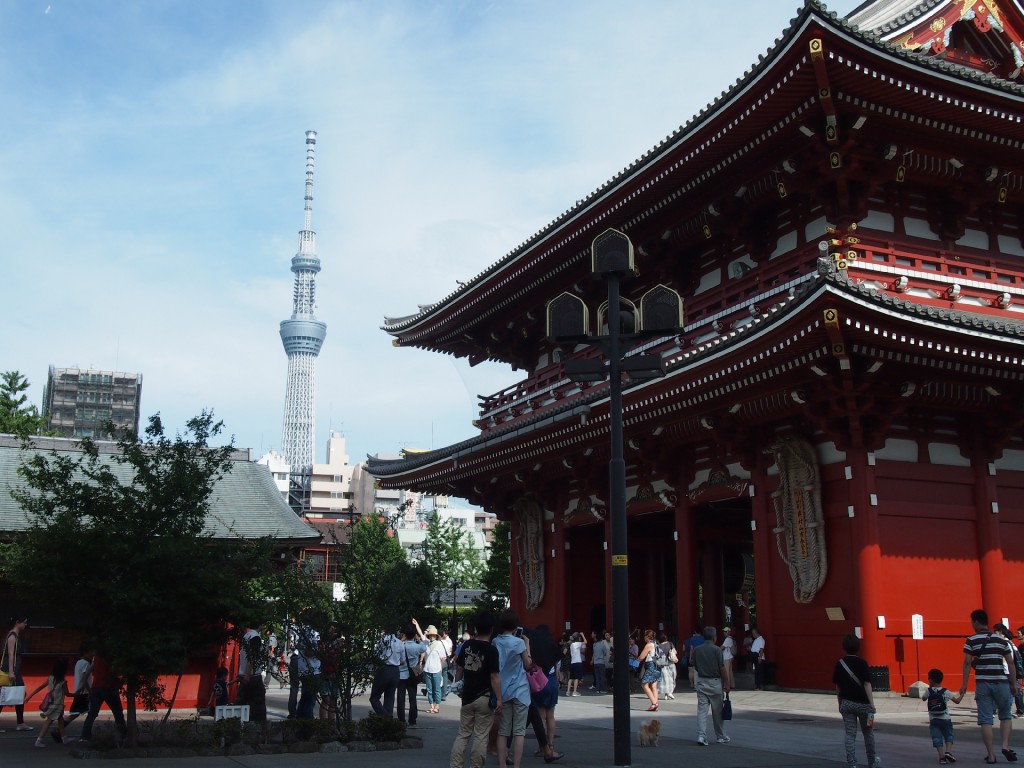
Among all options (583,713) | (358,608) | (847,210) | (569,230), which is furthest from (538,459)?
(358,608)

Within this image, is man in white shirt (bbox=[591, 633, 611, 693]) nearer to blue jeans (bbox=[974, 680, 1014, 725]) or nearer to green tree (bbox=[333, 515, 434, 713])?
green tree (bbox=[333, 515, 434, 713])

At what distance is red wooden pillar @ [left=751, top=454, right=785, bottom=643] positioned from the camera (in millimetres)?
21266

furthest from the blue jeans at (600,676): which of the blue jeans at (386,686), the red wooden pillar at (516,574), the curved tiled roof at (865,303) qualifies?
the blue jeans at (386,686)

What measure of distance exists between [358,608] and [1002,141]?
53.3ft

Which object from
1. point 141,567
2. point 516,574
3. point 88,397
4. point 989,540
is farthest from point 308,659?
point 88,397

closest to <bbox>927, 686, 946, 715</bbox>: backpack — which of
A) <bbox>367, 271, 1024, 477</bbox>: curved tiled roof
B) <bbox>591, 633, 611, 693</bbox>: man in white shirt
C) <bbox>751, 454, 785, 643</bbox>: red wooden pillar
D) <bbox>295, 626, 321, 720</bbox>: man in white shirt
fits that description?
<bbox>367, 271, 1024, 477</bbox>: curved tiled roof

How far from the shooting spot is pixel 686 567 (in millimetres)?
24031

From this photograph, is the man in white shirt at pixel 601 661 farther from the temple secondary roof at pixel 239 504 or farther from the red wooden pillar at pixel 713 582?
the temple secondary roof at pixel 239 504

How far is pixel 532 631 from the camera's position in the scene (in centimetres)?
1384

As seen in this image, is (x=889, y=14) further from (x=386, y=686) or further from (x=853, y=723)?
(x=386, y=686)

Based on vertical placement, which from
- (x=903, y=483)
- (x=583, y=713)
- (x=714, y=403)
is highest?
(x=714, y=403)

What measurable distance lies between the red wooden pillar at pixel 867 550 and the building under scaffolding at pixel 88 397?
108 metres

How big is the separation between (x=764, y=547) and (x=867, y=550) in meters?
2.82

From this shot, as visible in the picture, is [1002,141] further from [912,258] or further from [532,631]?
[532,631]
